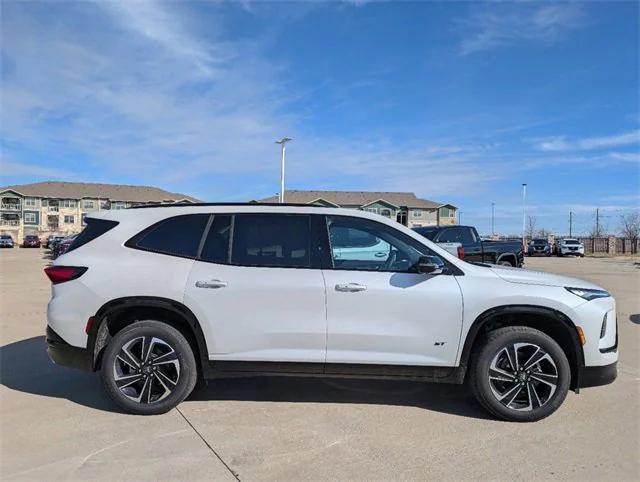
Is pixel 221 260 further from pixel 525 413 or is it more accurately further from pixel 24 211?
pixel 24 211

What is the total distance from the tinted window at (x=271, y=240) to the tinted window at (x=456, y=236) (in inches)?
427

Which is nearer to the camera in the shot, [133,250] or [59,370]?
[133,250]

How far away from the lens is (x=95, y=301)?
437 cm

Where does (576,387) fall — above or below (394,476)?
above

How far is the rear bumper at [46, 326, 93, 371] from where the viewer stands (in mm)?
4414

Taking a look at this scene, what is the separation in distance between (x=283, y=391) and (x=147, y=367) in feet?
4.49

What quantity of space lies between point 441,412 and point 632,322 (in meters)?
6.18

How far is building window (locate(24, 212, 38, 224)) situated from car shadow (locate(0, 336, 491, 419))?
85.5 m

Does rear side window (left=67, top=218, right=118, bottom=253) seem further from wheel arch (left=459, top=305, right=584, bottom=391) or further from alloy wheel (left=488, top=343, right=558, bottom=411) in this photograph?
alloy wheel (left=488, top=343, right=558, bottom=411)

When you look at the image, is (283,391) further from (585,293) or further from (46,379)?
(585,293)

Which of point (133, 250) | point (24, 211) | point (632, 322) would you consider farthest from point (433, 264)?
point (24, 211)

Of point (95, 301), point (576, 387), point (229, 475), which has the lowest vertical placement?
point (229, 475)

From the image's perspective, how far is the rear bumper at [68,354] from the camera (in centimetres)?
441

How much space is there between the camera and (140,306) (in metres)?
4.41
